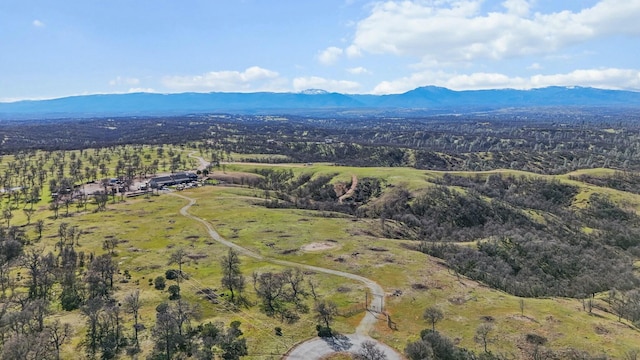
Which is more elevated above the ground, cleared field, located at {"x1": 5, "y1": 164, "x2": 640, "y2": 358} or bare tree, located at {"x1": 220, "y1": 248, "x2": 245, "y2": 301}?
bare tree, located at {"x1": 220, "y1": 248, "x2": 245, "y2": 301}

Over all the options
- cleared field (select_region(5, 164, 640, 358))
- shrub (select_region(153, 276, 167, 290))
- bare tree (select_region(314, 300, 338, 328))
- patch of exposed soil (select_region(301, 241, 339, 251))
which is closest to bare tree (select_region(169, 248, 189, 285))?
cleared field (select_region(5, 164, 640, 358))

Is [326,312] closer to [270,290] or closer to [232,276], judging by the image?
[270,290]

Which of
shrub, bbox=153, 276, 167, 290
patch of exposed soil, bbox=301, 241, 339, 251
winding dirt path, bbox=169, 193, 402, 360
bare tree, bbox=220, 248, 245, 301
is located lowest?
patch of exposed soil, bbox=301, 241, 339, 251

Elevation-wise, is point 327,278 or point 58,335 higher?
point 58,335

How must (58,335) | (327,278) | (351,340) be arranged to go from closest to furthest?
(351,340), (58,335), (327,278)

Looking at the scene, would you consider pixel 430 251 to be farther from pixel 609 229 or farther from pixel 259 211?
pixel 609 229

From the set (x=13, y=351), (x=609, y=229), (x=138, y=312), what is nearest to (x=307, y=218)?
(x=138, y=312)

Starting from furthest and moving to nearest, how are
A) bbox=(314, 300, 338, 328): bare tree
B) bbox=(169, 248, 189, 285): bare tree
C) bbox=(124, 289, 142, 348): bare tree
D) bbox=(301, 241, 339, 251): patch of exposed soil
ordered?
bbox=(301, 241, 339, 251): patch of exposed soil
bbox=(169, 248, 189, 285): bare tree
bbox=(314, 300, 338, 328): bare tree
bbox=(124, 289, 142, 348): bare tree

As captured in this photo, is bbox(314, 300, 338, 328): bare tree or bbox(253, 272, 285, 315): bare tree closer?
bbox(314, 300, 338, 328): bare tree

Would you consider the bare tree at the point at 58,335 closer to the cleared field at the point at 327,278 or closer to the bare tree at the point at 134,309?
the cleared field at the point at 327,278

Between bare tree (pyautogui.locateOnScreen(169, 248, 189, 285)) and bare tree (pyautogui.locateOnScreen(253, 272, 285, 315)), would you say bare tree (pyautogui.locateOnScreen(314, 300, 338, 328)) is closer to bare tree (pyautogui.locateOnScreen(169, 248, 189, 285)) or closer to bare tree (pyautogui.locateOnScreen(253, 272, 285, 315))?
bare tree (pyautogui.locateOnScreen(253, 272, 285, 315))

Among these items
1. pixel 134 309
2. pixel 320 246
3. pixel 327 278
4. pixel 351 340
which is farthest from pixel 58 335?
pixel 320 246

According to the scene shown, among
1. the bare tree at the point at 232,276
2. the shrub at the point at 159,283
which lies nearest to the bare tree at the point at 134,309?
the shrub at the point at 159,283
